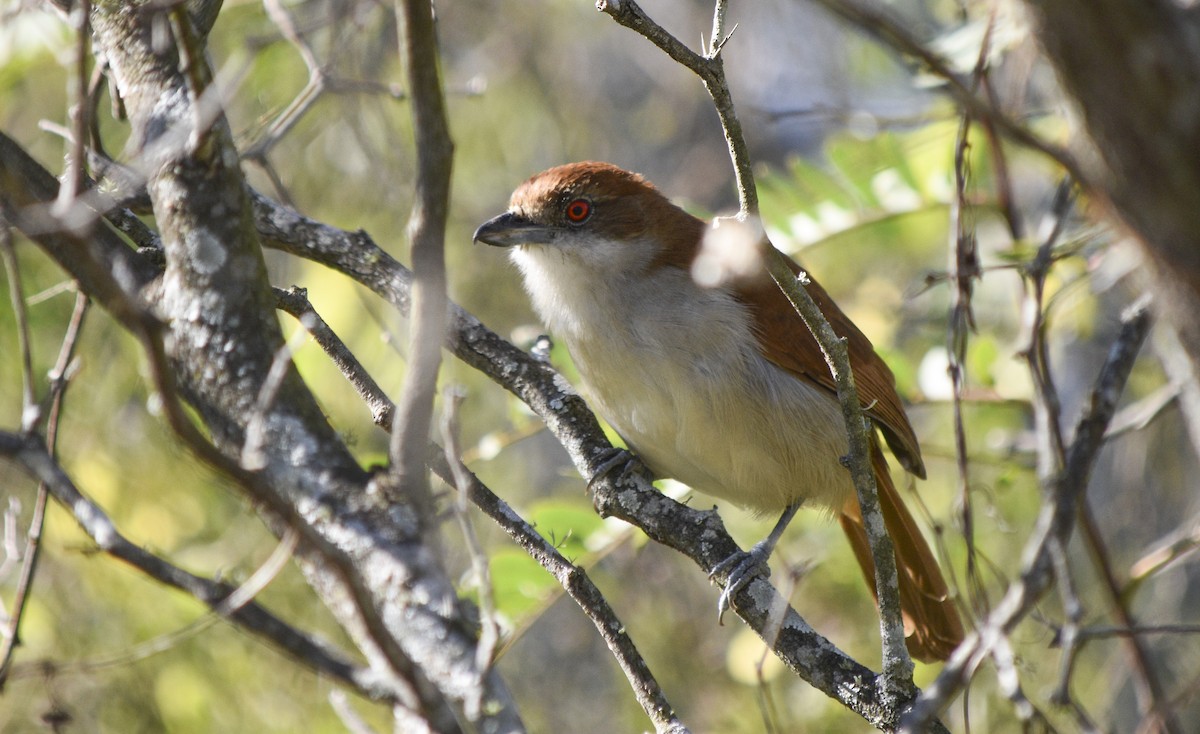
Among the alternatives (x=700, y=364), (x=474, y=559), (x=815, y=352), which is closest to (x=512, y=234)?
(x=700, y=364)

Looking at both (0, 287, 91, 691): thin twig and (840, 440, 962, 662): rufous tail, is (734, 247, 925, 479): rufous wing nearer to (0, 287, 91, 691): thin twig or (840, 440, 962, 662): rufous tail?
(840, 440, 962, 662): rufous tail

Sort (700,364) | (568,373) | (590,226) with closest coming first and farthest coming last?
(700,364) < (590,226) < (568,373)

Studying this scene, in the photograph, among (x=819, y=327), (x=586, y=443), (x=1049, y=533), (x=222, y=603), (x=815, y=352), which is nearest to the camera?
(x=222, y=603)

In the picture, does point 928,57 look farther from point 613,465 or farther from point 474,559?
point 613,465

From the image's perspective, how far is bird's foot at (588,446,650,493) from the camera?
3.79 metres

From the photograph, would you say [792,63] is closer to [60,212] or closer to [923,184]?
[923,184]

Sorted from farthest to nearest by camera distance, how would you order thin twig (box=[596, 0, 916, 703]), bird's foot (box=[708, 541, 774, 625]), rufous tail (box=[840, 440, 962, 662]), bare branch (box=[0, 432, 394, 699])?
rufous tail (box=[840, 440, 962, 662]) → bird's foot (box=[708, 541, 774, 625]) → thin twig (box=[596, 0, 916, 703]) → bare branch (box=[0, 432, 394, 699])

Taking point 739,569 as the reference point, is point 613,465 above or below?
above

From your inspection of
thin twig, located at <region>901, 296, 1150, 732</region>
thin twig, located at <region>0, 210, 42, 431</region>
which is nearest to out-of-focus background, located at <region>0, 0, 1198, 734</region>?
thin twig, located at <region>901, 296, 1150, 732</region>

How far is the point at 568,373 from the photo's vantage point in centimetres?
443

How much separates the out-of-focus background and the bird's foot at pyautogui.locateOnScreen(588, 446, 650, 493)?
27 centimetres

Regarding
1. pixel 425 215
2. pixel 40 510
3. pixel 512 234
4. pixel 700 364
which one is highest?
pixel 512 234

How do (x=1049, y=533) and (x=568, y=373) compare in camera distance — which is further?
(x=568, y=373)

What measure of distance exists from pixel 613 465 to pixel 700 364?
1.57 ft
